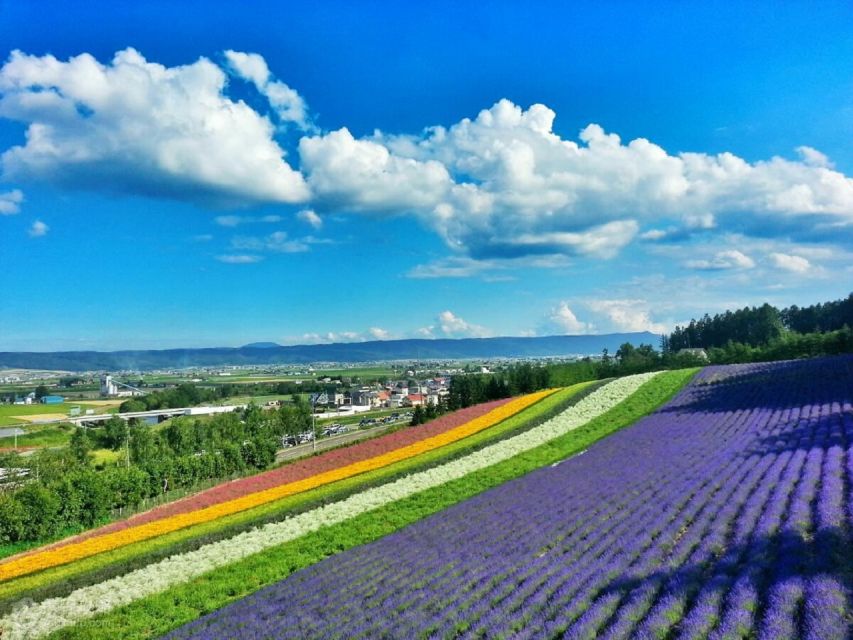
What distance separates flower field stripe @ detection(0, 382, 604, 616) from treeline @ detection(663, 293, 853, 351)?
9703 centimetres

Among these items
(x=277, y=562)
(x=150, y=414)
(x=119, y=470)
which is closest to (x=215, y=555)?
(x=277, y=562)

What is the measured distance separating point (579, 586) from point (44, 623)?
519 inches

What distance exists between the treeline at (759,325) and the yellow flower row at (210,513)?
295 feet

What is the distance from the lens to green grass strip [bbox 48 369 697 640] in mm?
13258

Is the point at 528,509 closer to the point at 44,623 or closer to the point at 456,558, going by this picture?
the point at 456,558

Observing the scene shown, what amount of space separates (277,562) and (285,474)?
23309 millimetres

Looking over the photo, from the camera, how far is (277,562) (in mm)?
17109

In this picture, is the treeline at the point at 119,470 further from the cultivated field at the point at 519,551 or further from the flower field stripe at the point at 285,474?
the cultivated field at the point at 519,551

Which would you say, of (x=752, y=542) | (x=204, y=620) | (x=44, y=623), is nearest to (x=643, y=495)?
(x=752, y=542)

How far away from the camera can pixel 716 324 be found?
142750mm

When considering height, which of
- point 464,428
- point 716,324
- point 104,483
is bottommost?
point 104,483

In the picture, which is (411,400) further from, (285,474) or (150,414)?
(285,474)

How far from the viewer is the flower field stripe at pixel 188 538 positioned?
57.1ft

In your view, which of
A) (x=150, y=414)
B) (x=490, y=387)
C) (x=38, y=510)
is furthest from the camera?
(x=150, y=414)
